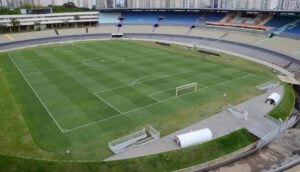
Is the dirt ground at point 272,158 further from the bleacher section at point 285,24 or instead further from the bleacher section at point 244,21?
the bleacher section at point 244,21

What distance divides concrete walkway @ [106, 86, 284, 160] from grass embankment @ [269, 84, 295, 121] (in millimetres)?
620

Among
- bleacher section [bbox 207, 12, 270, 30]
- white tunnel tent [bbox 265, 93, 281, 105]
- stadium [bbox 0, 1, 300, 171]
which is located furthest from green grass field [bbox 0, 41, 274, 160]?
bleacher section [bbox 207, 12, 270, 30]

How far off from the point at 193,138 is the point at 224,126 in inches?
157

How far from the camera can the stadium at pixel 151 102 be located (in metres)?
17.1

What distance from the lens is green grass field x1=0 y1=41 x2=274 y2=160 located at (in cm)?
1928

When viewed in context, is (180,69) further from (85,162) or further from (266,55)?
(85,162)

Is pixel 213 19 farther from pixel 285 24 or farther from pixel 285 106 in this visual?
pixel 285 106

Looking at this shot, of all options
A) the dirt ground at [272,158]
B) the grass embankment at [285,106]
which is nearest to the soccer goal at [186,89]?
the grass embankment at [285,106]

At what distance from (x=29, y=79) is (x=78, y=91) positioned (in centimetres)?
811

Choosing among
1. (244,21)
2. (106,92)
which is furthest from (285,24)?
(106,92)

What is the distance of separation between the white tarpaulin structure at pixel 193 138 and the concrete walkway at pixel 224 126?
0.48m

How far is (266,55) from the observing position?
43031 mm

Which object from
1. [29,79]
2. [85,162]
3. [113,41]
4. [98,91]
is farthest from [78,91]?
[113,41]

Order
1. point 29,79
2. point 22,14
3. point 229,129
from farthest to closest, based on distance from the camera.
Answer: point 22,14 < point 29,79 < point 229,129
